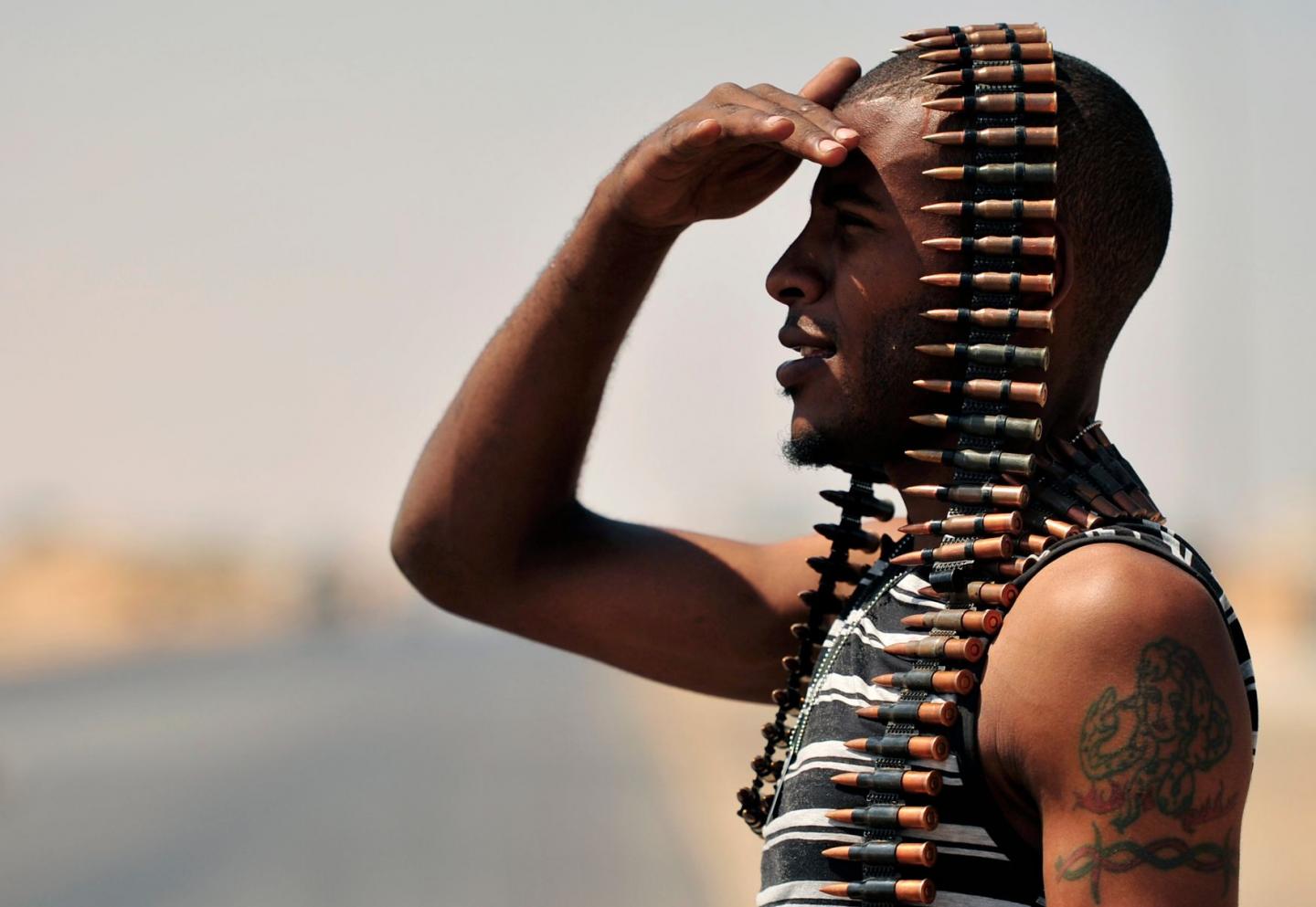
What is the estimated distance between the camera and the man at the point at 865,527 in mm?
3549

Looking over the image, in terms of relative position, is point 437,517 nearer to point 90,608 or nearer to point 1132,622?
point 1132,622

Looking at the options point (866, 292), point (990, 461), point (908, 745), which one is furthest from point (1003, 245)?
point (908, 745)

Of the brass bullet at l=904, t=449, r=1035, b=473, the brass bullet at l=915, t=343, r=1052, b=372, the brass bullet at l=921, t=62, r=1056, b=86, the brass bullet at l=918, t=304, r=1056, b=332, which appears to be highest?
the brass bullet at l=921, t=62, r=1056, b=86

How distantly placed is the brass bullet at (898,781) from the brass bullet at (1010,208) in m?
1.16

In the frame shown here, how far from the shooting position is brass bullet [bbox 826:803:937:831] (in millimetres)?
3816

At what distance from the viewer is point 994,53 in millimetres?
4410

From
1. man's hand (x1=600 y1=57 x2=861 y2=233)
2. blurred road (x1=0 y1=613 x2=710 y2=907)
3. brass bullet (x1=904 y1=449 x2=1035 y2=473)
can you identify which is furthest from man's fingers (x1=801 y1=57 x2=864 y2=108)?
blurred road (x1=0 y1=613 x2=710 y2=907)

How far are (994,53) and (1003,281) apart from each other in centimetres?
57

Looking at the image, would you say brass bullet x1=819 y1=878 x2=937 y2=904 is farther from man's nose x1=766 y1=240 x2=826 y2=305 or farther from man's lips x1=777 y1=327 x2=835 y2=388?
man's nose x1=766 y1=240 x2=826 y2=305

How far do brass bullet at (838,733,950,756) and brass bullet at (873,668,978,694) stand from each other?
0.31ft

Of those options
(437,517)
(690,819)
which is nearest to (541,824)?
(690,819)

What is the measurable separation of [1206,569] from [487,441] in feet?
7.17

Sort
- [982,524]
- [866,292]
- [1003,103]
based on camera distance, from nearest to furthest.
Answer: [982,524] < [1003,103] < [866,292]

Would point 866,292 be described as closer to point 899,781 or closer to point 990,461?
point 990,461
